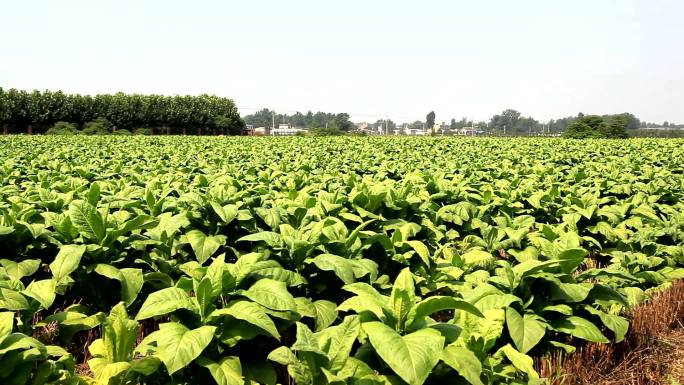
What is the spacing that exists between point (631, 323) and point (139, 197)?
4466 mm

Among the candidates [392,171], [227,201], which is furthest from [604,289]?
[392,171]

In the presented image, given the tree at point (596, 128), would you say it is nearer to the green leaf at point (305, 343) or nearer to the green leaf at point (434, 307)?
the green leaf at point (434, 307)

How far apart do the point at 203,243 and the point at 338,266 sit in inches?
49.3

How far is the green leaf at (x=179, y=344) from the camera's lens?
1946mm

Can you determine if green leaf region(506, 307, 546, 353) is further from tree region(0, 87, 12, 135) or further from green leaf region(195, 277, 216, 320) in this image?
tree region(0, 87, 12, 135)

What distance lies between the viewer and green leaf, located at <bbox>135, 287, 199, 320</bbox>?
2191mm

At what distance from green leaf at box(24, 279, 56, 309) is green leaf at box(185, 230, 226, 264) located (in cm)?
97

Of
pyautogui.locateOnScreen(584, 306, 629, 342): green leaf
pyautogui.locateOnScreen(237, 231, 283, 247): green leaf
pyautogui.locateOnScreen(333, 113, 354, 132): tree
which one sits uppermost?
A: pyautogui.locateOnScreen(333, 113, 354, 132): tree

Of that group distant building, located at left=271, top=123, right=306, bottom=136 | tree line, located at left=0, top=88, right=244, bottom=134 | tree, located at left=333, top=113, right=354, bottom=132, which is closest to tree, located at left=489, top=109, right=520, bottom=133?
tree, located at left=333, top=113, right=354, bottom=132

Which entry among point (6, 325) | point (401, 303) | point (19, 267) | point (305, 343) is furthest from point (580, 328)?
point (19, 267)

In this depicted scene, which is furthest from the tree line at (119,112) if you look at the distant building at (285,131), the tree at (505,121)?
the tree at (505,121)

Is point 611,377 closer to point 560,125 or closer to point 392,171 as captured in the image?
point 392,171

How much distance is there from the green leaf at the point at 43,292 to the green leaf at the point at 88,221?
1.93 ft

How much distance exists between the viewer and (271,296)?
233 cm
